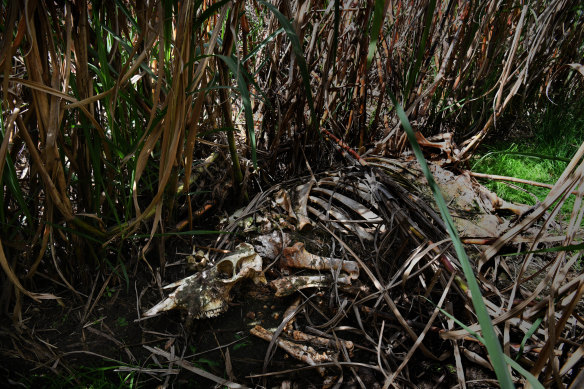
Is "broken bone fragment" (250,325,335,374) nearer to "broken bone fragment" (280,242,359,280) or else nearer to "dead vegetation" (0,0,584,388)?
"dead vegetation" (0,0,584,388)

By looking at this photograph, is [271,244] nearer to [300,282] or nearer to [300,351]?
[300,282]

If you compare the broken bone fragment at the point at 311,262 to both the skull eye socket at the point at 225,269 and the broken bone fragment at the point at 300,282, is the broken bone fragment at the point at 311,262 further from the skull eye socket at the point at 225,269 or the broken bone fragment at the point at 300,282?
the skull eye socket at the point at 225,269

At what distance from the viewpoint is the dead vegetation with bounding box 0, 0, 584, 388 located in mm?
902

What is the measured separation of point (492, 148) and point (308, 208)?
149cm

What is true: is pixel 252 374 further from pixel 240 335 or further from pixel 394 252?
pixel 394 252

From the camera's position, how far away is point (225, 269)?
1213 mm

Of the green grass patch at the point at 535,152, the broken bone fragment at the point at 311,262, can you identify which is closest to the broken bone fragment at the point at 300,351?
the broken bone fragment at the point at 311,262

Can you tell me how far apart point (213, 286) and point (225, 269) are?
0.23 feet

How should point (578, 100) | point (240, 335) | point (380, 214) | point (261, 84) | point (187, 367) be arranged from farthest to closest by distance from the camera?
point (578, 100) → point (261, 84) → point (380, 214) → point (240, 335) → point (187, 367)

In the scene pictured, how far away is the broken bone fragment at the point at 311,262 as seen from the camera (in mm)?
1269

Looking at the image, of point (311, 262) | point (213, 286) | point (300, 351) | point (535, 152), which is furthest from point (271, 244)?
point (535, 152)

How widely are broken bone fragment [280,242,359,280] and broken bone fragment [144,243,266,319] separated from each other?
103 millimetres

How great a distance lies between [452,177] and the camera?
6.23 feet

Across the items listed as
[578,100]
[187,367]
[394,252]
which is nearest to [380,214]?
[394,252]
